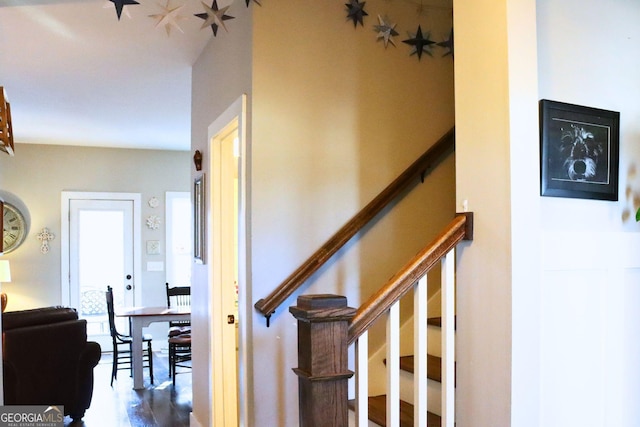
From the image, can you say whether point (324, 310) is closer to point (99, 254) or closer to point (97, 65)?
point (97, 65)

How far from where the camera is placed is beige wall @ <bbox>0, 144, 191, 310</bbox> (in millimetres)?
6781

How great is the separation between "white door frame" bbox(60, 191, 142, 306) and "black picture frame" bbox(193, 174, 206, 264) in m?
3.76

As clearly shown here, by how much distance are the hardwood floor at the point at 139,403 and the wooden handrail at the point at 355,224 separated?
2.33 m

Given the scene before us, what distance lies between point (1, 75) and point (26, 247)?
3377mm

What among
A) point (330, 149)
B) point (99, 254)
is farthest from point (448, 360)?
point (99, 254)

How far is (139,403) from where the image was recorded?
191 inches

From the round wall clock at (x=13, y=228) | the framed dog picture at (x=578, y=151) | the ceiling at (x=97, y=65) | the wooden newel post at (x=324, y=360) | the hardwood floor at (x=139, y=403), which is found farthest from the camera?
the round wall clock at (x=13, y=228)

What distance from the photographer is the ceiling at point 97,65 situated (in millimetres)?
3023

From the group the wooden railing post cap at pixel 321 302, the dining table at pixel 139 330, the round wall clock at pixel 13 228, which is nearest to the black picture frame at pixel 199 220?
the dining table at pixel 139 330

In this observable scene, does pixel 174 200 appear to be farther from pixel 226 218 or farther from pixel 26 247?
pixel 226 218

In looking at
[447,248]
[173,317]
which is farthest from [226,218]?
[173,317]

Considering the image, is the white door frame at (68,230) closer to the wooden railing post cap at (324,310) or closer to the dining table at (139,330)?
the dining table at (139,330)

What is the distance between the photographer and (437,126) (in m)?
2.99

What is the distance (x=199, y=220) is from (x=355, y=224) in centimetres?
143
